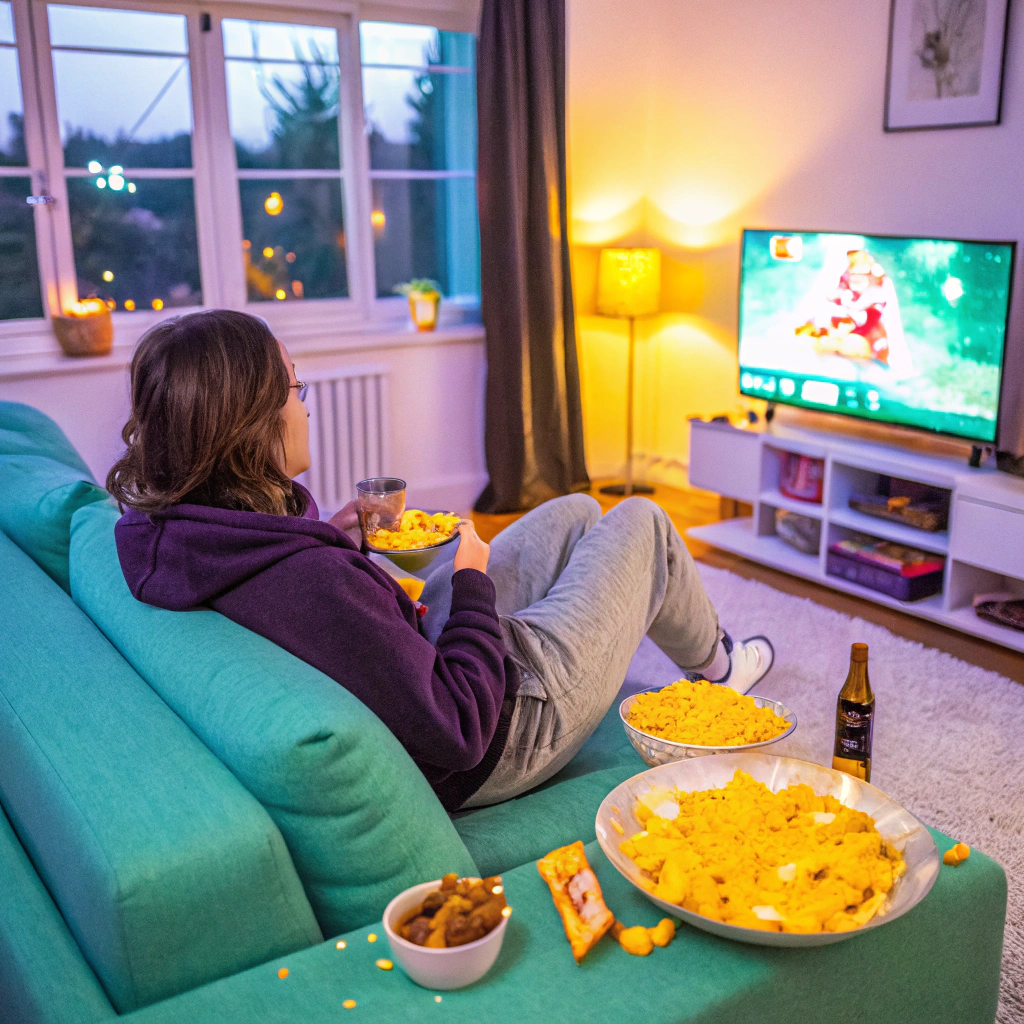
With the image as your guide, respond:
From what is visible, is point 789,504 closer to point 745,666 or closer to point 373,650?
point 745,666

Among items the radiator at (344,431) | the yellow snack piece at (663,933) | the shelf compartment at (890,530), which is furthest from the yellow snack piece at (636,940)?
the radiator at (344,431)

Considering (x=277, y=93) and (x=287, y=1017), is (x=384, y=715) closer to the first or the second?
(x=287, y=1017)

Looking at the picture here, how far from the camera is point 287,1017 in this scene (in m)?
0.96

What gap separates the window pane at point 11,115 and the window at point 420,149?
4.15ft

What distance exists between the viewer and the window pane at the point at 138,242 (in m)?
3.77

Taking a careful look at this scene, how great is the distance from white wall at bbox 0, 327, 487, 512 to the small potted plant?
0.08m

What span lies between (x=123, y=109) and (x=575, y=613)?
9.73 ft

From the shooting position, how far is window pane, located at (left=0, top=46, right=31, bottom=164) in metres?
3.53

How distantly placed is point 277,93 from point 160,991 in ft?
12.1

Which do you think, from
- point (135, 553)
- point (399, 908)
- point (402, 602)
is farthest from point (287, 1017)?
point (135, 553)

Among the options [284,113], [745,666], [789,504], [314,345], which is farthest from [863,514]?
[284,113]

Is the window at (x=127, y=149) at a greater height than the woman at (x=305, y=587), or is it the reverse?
the window at (x=127, y=149)

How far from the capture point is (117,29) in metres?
3.68

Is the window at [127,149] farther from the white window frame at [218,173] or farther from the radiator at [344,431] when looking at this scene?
the radiator at [344,431]
